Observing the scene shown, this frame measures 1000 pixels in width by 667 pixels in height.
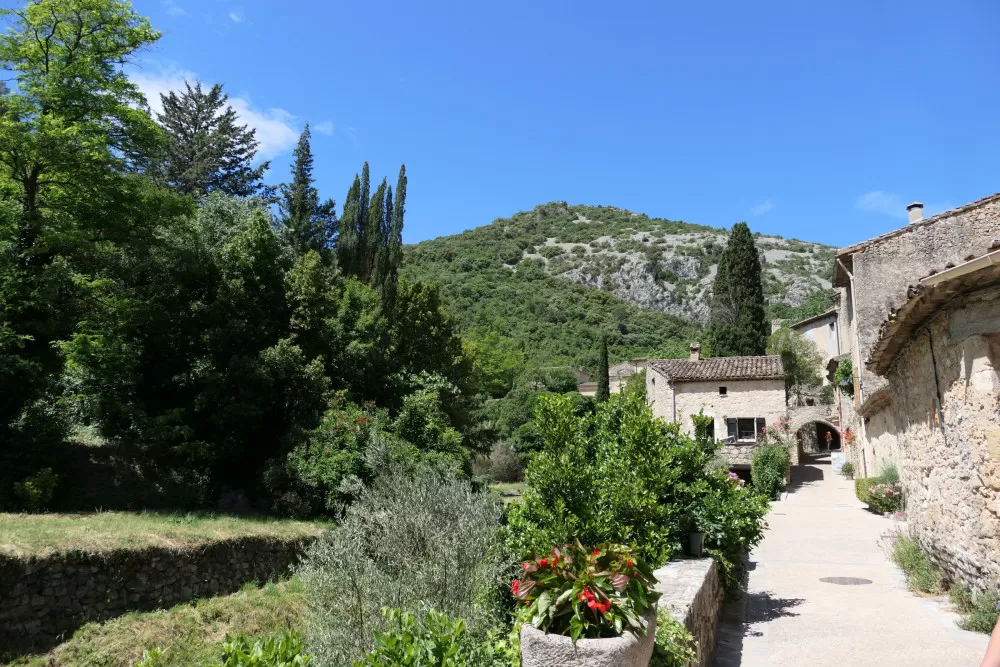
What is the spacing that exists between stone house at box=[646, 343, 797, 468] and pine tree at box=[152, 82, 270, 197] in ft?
82.4

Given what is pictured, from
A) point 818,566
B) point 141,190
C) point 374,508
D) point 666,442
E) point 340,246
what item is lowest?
point 818,566

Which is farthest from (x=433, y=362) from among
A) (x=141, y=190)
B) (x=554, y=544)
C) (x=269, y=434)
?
(x=554, y=544)

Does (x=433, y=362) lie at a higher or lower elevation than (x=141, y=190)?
lower

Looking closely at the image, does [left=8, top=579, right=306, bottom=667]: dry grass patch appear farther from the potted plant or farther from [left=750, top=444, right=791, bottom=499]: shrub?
[left=750, top=444, right=791, bottom=499]: shrub

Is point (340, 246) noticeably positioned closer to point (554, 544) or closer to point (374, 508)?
point (374, 508)

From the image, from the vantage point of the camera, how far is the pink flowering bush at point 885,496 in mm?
15227

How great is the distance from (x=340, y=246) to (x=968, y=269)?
2660cm

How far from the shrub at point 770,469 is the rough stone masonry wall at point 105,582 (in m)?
17.1

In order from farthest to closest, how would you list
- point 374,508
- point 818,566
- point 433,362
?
point 433,362 → point 818,566 → point 374,508

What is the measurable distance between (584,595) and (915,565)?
8126mm

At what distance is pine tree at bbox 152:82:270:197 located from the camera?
113ft

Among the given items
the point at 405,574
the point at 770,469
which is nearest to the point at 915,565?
the point at 405,574

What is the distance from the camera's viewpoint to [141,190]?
16.7 m

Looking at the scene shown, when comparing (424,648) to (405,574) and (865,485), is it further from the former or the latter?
(865,485)
